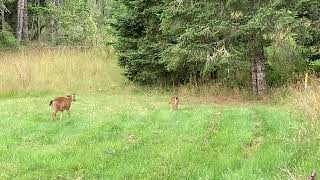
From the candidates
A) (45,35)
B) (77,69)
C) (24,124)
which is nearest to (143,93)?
(77,69)

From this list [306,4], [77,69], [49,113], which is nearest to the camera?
[49,113]

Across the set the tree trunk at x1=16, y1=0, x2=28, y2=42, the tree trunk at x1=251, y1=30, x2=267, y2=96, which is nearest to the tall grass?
the tree trunk at x1=251, y1=30, x2=267, y2=96

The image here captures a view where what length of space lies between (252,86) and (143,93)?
151 inches

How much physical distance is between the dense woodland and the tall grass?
1579 millimetres

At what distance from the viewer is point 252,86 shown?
15742 millimetres

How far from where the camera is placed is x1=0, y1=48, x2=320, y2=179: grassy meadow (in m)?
6.63

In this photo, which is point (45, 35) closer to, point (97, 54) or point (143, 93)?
point (97, 54)

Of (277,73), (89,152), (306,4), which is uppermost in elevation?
(306,4)

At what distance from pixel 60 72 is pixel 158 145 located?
41.7 feet

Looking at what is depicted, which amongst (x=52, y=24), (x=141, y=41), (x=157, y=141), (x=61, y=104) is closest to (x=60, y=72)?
(x=141, y=41)

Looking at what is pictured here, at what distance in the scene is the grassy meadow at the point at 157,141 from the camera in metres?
6.63

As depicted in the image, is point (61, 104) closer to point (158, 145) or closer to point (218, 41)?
point (158, 145)

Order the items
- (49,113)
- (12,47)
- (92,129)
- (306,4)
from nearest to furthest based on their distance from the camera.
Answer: (92,129)
(49,113)
(306,4)
(12,47)

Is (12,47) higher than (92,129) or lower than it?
higher
